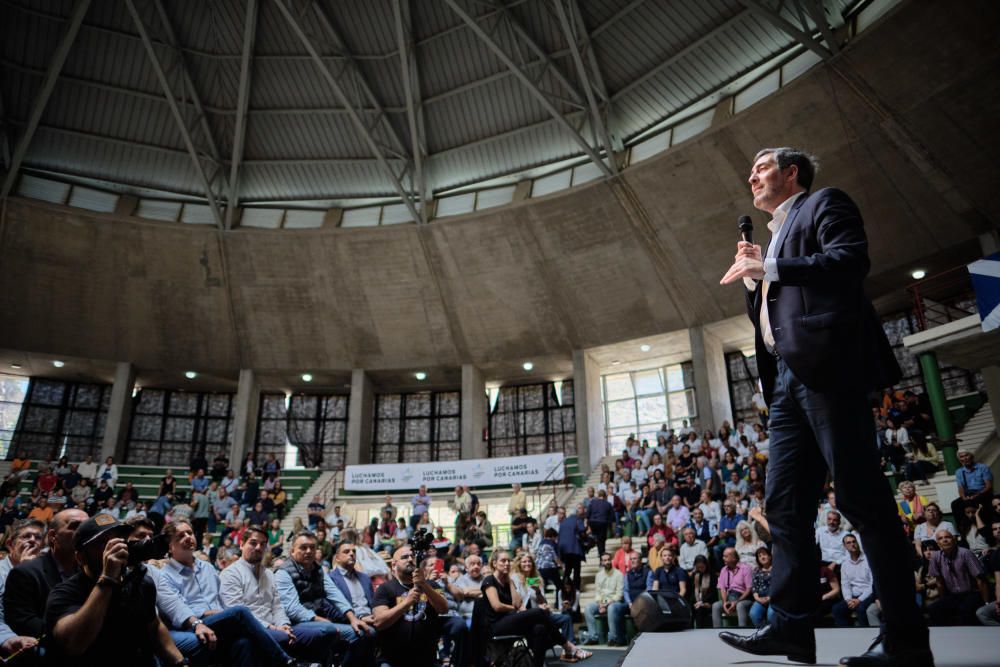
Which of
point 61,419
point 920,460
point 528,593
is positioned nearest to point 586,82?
point 920,460

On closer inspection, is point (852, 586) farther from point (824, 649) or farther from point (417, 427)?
point (417, 427)

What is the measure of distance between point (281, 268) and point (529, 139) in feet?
27.6

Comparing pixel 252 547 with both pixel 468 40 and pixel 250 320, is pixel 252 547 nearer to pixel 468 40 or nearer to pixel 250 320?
pixel 468 40

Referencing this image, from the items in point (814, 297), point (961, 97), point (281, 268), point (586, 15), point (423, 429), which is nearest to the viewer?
point (814, 297)

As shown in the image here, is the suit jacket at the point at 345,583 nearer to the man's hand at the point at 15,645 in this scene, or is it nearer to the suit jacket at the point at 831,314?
the man's hand at the point at 15,645

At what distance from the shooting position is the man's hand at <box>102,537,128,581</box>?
2834mm

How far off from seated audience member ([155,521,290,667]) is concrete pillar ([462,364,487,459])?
1754 centimetres

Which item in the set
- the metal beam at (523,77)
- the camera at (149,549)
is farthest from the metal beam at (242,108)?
the camera at (149,549)

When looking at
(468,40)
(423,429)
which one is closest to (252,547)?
(468,40)

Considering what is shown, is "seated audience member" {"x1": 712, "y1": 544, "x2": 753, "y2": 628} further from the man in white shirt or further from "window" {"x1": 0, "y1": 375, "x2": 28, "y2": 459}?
"window" {"x1": 0, "y1": 375, "x2": 28, "y2": 459}

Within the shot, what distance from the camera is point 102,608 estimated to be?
2881 mm

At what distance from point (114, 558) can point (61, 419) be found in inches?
998

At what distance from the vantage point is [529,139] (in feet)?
65.6

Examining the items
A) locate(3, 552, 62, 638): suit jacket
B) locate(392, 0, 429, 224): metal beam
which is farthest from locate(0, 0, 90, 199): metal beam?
locate(3, 552, 62, 638): suit jacket
